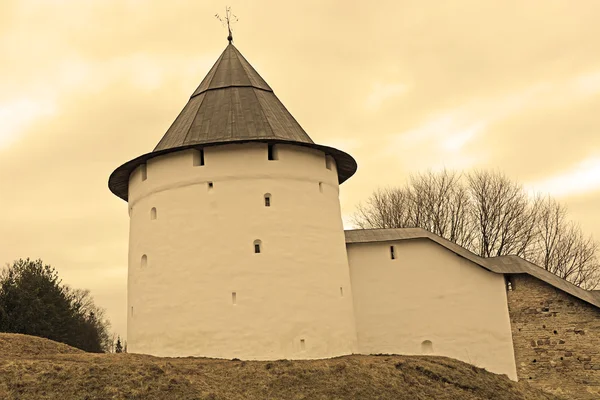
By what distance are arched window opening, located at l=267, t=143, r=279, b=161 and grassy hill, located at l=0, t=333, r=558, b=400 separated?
5215 mm

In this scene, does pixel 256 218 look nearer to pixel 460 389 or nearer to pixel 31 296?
pixel 460 389

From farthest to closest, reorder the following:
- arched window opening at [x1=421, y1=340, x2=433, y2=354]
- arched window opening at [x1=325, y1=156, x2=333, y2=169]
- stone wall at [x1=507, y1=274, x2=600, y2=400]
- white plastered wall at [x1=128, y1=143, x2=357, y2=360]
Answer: arched window opening at [x1=325, y1=156, x2=333, y2=169]
arched window opening at [x1=421, y1=340, x2=433, y2=354]
stone wall at [x1=507, y1=274, x2=600, y2=400]
white plastered wall at [x1=128, y1=143, x2=357, y2=360]

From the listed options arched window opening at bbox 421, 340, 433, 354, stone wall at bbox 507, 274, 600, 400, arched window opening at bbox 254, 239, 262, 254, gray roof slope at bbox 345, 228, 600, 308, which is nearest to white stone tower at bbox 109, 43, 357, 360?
arched window opening at bbox 254, 239, 262, 254

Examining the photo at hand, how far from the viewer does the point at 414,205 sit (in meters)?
30.5

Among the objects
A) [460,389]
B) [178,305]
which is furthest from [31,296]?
[460,389]

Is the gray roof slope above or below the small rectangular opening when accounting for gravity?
below

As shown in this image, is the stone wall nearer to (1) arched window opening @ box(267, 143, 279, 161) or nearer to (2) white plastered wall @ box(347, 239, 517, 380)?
(2) white plastered wall @ box(347, 239, 517, 380)

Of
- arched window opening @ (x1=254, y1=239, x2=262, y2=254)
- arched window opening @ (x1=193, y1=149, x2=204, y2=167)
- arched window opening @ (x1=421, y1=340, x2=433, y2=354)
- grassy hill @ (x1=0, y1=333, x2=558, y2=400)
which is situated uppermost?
arched window opening @ (x1=193, y1=149, x2=204, y2=167)

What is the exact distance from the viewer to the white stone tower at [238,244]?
15742 millimetres

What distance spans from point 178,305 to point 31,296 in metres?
13.6

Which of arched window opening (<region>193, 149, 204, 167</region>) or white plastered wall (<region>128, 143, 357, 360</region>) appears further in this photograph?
arched window opening (<region>193, 149, 204, 167</region>)

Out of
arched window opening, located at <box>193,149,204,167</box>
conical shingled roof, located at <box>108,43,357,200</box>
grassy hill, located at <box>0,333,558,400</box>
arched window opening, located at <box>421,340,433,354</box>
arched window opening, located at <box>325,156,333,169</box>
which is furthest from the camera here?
arched window opening, located at <box>325,156,333,169</box>

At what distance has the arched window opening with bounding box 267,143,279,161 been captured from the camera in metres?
17.0

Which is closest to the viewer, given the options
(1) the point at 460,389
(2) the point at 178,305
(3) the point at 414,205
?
(1) the point at 460,389
